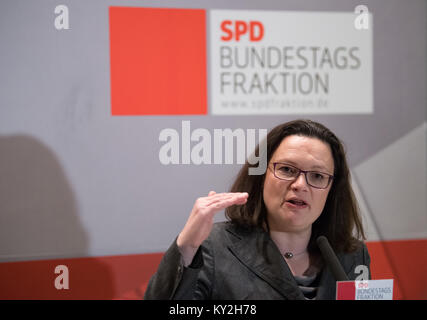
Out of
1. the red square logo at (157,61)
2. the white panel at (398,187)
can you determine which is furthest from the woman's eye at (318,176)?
the red square logo at (157,61)

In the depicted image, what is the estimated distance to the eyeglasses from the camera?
1.45m

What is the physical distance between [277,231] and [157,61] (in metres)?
0.75

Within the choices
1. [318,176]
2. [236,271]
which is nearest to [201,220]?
[236,271]

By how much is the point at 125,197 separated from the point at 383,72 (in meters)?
1.10

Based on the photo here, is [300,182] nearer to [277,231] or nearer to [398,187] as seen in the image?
[277,231]

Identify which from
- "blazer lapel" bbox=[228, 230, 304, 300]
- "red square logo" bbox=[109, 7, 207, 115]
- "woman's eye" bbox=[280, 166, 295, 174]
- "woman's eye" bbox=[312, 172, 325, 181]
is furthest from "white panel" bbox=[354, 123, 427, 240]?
"red square logo" bbox=[109, 7, 207, 115]

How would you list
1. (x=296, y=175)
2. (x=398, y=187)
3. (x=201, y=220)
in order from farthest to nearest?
(x=398, y=187) → (x=296, y=175) → (x=201, y=220)

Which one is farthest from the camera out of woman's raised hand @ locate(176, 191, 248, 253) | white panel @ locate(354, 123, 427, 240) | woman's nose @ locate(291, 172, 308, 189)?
white panel @ locate(354, 123, 427, 240)

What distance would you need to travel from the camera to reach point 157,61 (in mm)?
1509

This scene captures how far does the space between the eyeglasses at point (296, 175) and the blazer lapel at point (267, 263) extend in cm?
24

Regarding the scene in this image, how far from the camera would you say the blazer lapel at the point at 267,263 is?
54.4 inches

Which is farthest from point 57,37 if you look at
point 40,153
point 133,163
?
point 133,163

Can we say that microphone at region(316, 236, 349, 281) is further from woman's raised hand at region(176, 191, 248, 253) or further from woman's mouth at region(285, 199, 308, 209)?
woman's raised hand at region(176, 191, 248, 253)
